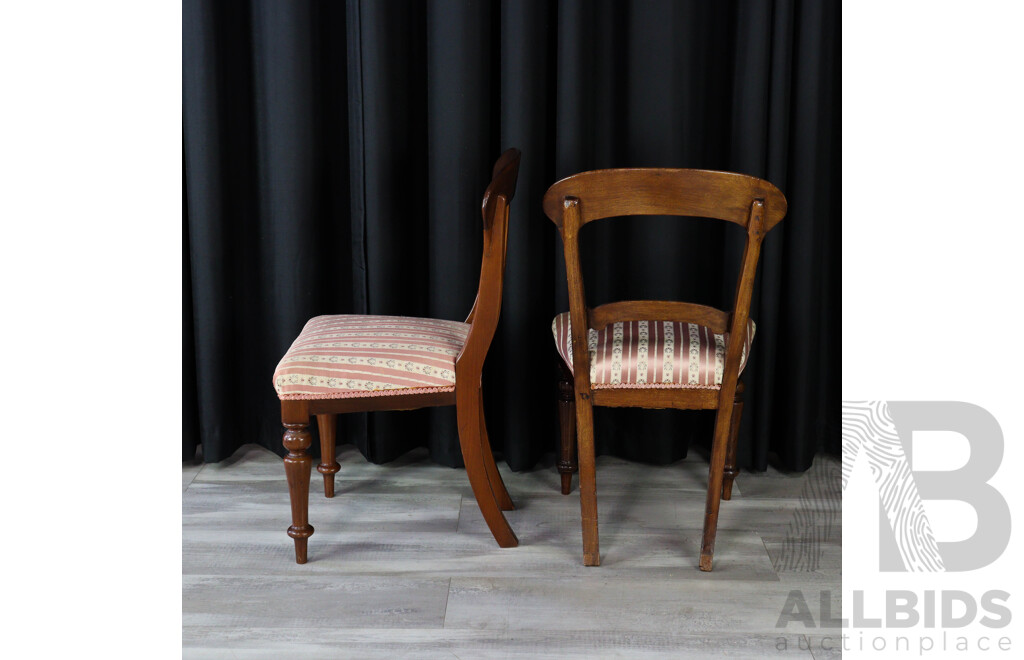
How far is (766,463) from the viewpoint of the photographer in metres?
2.35

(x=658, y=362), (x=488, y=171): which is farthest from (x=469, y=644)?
(x=488, y=171)

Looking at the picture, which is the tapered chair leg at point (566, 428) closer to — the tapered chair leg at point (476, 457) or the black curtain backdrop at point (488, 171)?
the black curtain backdrop at point (488, 171)

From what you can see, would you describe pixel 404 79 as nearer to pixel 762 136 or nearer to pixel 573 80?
pixel 573 80

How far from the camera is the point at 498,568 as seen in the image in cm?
182

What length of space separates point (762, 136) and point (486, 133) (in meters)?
0.75

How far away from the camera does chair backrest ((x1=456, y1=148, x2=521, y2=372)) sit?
67.9 inches

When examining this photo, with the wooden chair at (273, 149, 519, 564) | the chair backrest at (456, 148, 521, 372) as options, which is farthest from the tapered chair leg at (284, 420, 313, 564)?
the chair backrest at (456, 148, 521, 372)

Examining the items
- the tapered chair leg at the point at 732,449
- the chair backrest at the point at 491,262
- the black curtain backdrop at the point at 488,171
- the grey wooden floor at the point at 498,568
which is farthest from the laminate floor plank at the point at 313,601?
the tapered chair leg at the point at 732,449

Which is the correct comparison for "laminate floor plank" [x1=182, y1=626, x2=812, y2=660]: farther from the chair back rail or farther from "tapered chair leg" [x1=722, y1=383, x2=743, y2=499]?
the chair back rail

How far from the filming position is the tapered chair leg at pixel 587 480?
1.78 m

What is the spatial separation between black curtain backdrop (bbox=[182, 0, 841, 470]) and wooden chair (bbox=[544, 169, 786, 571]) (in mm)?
391

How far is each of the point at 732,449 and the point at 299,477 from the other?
1104mm

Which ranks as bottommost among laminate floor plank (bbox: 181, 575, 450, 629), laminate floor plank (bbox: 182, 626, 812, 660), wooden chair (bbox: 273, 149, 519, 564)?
laminate floor plank (bbox: 182, 626, 812, 660)
